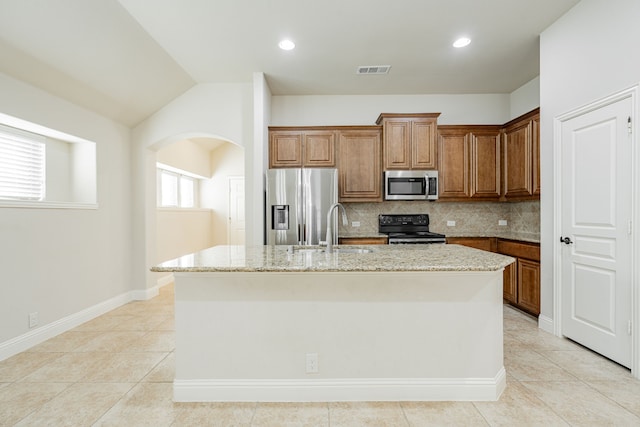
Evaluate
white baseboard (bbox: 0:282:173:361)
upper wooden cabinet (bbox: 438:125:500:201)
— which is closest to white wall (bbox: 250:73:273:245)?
white baseboard (bbox: 0:282:173:361)

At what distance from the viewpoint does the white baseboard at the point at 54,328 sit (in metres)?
2.68

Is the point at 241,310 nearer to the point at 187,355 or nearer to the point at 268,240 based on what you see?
the point at 187,355

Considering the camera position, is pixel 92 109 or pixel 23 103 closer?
pixel 23 103

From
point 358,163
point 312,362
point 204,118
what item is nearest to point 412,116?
point 358,163

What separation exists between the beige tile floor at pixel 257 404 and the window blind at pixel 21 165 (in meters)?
1.50

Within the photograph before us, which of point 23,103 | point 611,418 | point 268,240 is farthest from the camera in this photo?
point 268,240

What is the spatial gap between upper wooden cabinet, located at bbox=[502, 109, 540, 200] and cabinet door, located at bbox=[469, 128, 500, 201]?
103mm

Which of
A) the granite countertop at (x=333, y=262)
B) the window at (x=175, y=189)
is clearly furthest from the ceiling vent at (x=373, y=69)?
the window at (x=175, y=189)

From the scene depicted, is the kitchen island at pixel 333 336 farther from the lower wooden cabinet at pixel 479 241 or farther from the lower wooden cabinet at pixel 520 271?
the lower wooden cabinet at pixel 479 241

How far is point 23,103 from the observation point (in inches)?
110

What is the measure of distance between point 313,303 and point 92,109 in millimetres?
3512

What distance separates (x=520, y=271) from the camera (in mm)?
3680

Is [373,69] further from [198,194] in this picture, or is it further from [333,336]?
[198,194]

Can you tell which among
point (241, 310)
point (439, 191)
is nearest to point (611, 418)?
point (241, 310)
